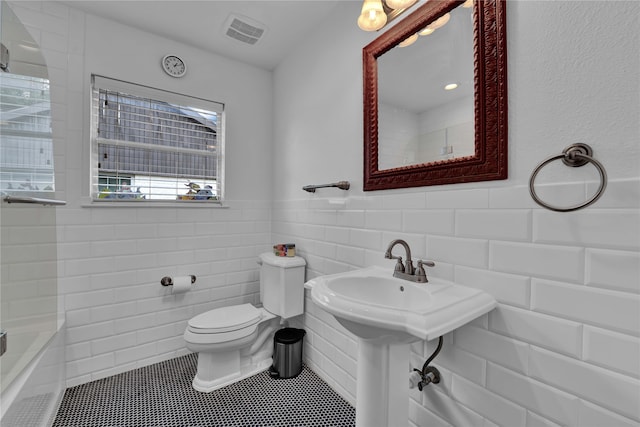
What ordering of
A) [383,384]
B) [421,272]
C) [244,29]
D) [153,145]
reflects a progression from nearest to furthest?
[383,384]
[421,272]
[244,29]
[153,145]

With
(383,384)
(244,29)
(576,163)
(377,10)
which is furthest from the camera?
(244,29)

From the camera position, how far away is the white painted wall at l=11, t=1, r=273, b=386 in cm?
174

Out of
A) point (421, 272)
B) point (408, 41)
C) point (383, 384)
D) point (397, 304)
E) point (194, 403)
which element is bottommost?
point (194, 403)

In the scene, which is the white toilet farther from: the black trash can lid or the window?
the window

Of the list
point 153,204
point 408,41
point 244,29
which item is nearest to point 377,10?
point 408,41

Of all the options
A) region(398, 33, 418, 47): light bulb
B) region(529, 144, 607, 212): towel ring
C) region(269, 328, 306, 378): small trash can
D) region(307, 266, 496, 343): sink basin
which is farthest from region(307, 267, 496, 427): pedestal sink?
region(398, 33, 418, 47): light bulb

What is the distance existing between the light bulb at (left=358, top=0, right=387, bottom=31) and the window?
1496 mm

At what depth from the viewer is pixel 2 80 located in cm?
116

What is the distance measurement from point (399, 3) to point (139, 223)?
2.13m

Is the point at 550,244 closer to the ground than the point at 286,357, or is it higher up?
higher up

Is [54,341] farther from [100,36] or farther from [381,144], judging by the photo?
[381,144]

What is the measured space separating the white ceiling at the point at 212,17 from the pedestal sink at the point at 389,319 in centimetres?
176

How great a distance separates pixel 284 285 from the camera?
1899 millimetres

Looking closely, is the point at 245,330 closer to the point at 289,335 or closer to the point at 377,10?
the point at 289,335
